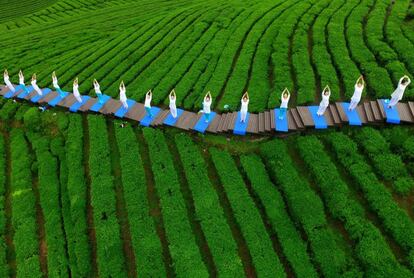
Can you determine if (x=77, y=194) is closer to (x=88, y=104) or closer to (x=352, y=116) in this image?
(x=88, y=104)

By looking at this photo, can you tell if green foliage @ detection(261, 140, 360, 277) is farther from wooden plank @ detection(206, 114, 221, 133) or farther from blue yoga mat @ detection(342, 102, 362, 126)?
blue yoga mat @ detection(342, 102, 362, 126)

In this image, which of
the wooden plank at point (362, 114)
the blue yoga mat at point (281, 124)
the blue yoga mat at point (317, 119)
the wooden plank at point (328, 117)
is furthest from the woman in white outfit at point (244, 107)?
the wooden plank at point (362, 114)

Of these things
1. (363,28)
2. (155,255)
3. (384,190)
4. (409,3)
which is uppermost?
(409,3)

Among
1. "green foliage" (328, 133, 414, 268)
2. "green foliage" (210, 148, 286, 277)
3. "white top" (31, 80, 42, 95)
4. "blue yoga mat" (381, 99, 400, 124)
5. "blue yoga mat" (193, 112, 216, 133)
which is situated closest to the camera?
"green foliage" (328, 133, 414, 268)

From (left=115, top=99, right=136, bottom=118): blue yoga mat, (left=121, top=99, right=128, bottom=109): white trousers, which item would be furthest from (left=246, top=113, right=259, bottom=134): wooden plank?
(left=115, top=99, right=136, bottom=118): blue yoga mat

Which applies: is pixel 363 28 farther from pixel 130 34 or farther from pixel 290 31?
pixel 130 34

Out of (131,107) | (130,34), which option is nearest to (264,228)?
(131,107)

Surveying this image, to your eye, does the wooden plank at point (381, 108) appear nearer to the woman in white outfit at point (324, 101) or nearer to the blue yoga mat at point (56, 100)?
the woman in white outfit at point (324, 101)
